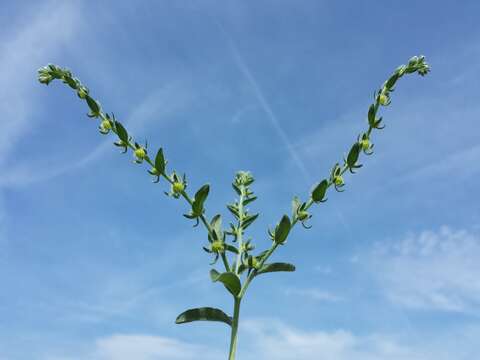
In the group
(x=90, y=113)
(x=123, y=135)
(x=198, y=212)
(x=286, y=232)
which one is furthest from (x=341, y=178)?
(x=90, y=113)

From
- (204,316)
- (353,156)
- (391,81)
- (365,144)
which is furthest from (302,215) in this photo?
(391,81)

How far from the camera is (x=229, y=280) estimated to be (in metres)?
3.37

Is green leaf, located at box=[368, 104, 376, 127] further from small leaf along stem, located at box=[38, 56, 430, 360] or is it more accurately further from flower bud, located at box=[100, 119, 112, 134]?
flower bud, located at box=[100, 119, 112, 134]

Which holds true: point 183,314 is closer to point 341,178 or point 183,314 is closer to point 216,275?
point 216,275

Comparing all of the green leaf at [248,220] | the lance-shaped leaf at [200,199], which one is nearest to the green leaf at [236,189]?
the green leaf at [248,220]

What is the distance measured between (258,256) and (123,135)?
1442 millimetres

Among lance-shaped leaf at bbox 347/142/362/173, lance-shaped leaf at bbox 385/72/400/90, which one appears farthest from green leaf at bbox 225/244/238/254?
lance-shaped leaf at bbox 385/72/400/90

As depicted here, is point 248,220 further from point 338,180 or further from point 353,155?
point 353,155

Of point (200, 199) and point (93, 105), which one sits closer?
point (200, 199)

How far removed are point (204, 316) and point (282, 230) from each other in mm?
860

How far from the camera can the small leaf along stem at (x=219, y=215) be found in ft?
11.5

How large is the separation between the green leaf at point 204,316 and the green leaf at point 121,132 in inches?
56.7

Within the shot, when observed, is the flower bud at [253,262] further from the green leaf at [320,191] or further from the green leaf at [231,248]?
the green leaf at [320,191]

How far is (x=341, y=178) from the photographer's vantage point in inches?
146
